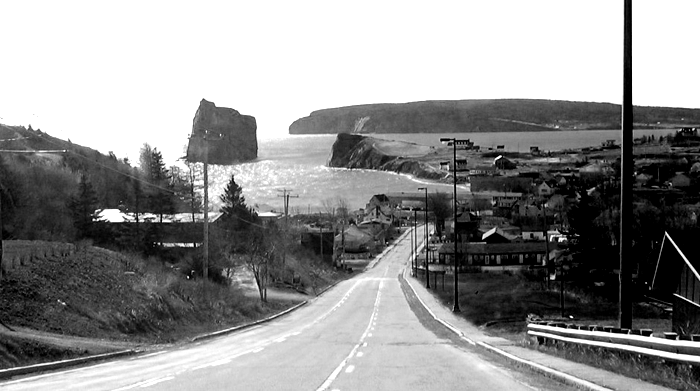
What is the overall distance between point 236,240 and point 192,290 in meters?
37.1

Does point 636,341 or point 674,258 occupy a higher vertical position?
point 636,341

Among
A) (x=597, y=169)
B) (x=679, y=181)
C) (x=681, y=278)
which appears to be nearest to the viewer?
(x=681, y=278)

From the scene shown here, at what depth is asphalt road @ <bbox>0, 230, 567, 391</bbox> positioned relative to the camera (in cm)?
1364

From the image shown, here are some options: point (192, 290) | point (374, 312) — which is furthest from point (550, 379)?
point (374, 312)

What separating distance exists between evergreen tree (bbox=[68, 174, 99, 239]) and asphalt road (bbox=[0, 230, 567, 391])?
34731 millimetres

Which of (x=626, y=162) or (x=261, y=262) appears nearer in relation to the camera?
(x=626, y=162)

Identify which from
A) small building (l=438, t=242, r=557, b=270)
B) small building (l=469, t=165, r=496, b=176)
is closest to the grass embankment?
small building (l=438, t=242, r=557, b=270)

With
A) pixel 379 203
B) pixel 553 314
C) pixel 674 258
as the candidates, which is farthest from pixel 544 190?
pixel 674 258

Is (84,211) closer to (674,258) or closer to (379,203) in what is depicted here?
(674,258)

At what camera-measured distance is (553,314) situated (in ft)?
142

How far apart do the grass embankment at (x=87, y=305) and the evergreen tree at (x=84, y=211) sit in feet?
90.2

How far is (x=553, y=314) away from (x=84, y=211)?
40543 millimetres

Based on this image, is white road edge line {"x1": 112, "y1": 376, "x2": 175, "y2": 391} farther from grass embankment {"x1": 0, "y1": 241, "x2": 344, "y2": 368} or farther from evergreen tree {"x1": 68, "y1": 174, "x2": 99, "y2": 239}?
evergreen tree {"x1": 68, "y1": 174, "x2": 99, "y2": 239}

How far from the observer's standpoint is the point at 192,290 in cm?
4103
